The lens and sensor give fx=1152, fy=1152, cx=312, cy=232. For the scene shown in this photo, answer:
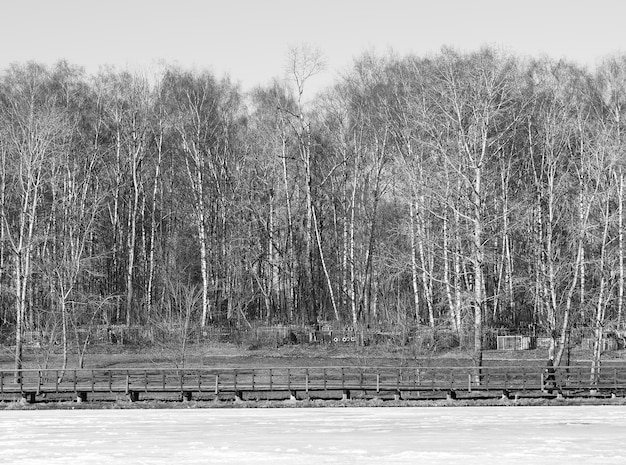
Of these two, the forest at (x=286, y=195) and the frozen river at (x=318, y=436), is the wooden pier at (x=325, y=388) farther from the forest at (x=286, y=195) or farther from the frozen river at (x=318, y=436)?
the forest at (x=286, y=195)

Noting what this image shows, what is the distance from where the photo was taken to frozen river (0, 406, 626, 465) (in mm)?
23344

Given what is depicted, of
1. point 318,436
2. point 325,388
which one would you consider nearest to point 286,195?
point 325,388

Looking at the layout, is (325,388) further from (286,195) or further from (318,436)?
(286,195)

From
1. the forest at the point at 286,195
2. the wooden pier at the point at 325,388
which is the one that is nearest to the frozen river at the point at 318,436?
the wooden pier at the point at 325,388

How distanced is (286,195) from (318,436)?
33.9 metres

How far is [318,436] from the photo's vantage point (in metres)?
26.9

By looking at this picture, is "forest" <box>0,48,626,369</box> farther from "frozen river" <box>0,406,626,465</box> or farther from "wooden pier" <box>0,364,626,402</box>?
"frozen river" <box>0,406,626,465</box>

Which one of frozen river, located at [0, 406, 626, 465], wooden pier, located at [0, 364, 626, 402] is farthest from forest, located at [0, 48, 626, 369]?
frozen river, located at [0, 406, 626, 465]

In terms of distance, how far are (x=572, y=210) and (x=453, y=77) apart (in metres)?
12.5

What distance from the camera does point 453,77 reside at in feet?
146

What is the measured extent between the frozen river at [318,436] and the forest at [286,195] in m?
16.9

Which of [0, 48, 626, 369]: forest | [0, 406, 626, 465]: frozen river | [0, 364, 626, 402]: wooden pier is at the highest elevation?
[0, 48, 626, 369]: forest

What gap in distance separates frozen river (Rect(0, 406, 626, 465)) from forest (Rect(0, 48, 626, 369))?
664 inches

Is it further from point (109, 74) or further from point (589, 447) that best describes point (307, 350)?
point (589, 447)
